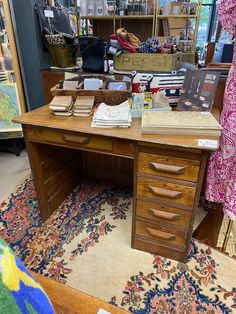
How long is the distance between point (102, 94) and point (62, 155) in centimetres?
58

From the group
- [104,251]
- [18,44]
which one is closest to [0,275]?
[104,251]

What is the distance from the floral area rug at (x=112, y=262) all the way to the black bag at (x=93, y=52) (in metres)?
1.05

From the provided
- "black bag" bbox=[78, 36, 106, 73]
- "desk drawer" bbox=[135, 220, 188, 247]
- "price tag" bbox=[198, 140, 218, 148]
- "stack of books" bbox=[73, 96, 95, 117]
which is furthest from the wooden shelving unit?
"desk drawer" bbox=[135, 220, 188, 247]

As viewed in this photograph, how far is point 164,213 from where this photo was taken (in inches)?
47.8

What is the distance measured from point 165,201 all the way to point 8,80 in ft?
6.35

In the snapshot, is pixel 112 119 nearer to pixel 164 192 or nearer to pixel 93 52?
pixel 164 192

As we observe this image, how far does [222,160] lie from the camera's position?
1255 mm

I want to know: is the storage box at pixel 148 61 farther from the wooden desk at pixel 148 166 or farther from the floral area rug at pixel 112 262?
the floral area rug at pixel 112 262

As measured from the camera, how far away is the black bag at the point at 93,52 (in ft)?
5.28

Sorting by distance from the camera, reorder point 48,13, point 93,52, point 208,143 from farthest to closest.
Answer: point 48,13 < point 93,52 < point 208,143

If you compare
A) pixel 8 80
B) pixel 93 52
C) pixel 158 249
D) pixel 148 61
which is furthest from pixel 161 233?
pixel 8 80

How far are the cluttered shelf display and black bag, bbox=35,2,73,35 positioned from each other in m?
0.30

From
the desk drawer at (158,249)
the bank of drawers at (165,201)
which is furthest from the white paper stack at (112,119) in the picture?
the desk drawer at (158,249)

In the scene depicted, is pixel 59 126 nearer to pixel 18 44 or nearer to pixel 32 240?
pixel 32 240
